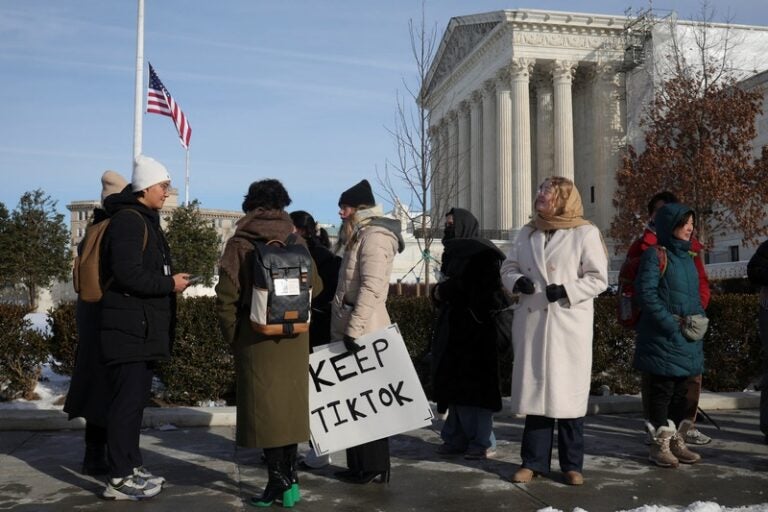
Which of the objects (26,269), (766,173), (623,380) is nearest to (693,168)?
(766,173)

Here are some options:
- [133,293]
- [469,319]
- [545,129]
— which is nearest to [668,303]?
[469,319]

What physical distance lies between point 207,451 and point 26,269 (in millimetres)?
35086

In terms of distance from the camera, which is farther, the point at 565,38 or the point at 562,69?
the point at 565,38

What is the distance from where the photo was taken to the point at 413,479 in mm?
5414

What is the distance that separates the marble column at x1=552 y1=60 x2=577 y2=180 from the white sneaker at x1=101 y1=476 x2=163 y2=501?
44.8 m

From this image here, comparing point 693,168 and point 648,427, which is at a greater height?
point 693,168

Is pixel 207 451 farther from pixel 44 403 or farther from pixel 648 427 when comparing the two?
pixel 648 427

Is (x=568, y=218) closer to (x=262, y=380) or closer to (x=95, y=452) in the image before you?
(x=262, y=380)

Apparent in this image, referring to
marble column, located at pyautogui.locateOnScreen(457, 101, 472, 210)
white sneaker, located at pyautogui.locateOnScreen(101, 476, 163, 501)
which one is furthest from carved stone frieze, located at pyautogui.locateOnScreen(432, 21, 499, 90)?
white sneaker, located at pyautogui.locateOnScreen(101, 476, 163, 501)

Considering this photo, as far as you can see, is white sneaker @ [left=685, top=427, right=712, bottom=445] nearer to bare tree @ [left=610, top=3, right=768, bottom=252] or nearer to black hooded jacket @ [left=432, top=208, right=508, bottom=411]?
black hooded jacket @ [left=432, top=208, right=508, bottom=411]

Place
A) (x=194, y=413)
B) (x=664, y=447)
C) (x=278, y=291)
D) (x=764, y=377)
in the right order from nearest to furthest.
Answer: (x=278, y=291)
(x=664, y=447)
(x=764, y=377)
(x=194, y=413)

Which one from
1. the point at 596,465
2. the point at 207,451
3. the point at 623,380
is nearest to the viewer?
Result: the point at 596,465

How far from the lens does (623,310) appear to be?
6.37 m

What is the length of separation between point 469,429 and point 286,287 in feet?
7.38
